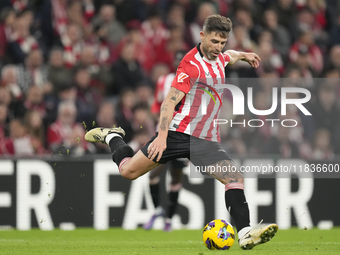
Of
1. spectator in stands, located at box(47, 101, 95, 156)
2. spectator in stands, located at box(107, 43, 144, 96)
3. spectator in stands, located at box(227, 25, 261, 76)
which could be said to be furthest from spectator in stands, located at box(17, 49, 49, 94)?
spectator in stands, located at box(227, 25, 261, 76)

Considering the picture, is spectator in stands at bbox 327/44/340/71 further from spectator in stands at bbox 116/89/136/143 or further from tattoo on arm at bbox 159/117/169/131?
tattoo on arm at bbox 159/117/169/131

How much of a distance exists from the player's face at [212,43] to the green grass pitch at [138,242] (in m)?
1.75

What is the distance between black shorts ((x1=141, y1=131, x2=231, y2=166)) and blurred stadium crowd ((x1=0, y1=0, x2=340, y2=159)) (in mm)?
3456

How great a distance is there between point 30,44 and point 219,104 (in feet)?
18.8

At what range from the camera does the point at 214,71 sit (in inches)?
218

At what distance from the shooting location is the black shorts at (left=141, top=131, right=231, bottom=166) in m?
5.52

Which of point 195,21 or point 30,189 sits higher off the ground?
point 195,21

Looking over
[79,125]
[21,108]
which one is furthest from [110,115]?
[21,108]

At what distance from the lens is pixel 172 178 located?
7.88 meters

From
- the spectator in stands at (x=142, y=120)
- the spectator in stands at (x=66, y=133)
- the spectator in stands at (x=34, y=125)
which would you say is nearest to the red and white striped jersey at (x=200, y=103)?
the spectator in stands at (x=66, y=133)

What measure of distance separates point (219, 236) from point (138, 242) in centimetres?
142

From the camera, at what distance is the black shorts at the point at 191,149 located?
5.52 m

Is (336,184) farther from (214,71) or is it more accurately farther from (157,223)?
(214,71)

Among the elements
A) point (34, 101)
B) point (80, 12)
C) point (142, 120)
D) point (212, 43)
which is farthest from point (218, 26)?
point (80, 12)
